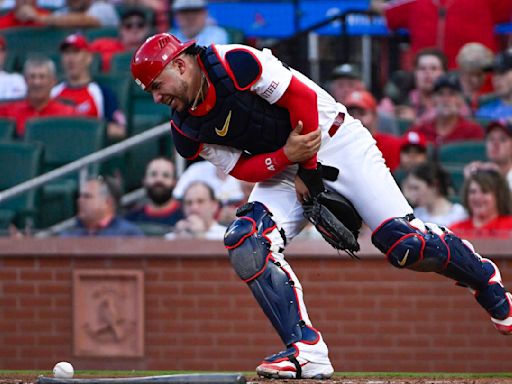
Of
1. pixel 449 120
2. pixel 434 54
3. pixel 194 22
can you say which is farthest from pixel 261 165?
pixel 194 22

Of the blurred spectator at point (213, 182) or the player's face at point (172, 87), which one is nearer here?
the player's face at point (172, 87)

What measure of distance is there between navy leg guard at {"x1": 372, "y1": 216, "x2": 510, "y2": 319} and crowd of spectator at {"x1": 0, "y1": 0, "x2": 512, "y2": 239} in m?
2.37

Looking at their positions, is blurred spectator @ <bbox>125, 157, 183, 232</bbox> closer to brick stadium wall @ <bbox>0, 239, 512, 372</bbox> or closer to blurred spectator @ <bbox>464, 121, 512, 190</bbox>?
brick stadium wall @ <bbox>0, 239, 512, 372</bbox>

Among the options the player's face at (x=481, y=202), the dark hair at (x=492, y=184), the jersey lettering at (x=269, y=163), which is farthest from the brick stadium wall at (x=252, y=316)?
the jersey lettering at (x=269, y=163)

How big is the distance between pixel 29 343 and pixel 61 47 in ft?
9.11

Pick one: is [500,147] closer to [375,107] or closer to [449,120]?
[449,120]

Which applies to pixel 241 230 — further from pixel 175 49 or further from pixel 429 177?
pixel 429 177

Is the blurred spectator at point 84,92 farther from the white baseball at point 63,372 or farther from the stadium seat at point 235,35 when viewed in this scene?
the white baseball at point 63,372

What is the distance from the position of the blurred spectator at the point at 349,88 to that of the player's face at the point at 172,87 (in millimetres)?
4506

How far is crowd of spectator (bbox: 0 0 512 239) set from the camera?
28.2 ft

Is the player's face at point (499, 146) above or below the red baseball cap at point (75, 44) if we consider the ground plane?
below

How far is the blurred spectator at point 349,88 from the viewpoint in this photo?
9.73m

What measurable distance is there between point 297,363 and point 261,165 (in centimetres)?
92

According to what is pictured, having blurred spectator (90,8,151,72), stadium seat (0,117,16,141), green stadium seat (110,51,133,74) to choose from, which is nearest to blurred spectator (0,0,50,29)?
blurred spectator (90,8,151,72)
